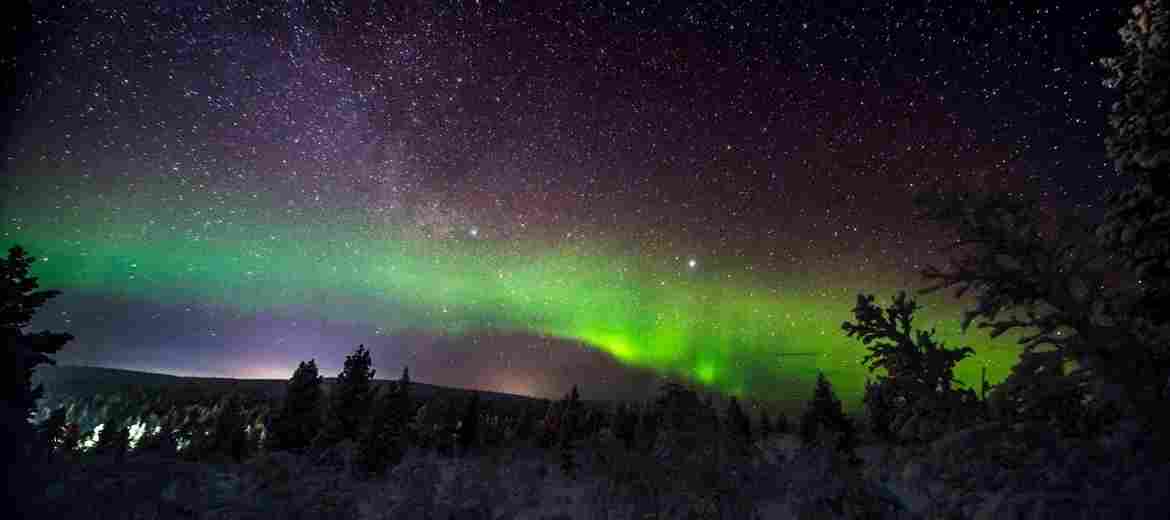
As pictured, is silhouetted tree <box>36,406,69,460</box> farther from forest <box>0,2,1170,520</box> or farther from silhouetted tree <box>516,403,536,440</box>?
silhouetted tree <box>516,403,536,440</box>

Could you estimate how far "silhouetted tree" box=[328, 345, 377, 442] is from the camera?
109 feet

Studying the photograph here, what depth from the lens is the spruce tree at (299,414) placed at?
33.4 meters

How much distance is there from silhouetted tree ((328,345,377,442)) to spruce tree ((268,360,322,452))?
1.90m

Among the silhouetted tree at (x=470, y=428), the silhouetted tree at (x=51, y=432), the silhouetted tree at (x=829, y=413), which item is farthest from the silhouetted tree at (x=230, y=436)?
the silhouetted tree at (x=829, y=413)

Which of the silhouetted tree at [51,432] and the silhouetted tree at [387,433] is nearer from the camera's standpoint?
the silhouetted tree at [51,432]

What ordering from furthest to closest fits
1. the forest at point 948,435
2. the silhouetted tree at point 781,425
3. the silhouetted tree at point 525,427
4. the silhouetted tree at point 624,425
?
the silhouetted tree at point 781,425, the silhouetted tree at point 525,427, the silhouetted tree at point 624,425, the forest at point 948,435

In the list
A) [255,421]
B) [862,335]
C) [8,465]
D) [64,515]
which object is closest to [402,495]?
[64,515]

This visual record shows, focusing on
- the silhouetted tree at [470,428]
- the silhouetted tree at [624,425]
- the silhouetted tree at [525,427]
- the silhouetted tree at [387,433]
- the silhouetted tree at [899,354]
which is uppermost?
the silhouetted tree at [899,354]

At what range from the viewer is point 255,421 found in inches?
3962

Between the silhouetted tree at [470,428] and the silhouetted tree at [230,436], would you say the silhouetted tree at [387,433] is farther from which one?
the silhouetted tree at [470,428]

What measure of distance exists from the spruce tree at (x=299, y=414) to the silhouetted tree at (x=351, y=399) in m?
1.90

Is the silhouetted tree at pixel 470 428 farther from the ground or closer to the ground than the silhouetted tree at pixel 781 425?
farther from the ground

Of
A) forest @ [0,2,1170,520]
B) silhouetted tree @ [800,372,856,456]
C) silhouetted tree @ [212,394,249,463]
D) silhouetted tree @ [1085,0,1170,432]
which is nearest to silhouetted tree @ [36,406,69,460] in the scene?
forest @ [0,2,1170,520]

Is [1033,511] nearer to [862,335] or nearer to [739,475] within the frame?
[862,335]
